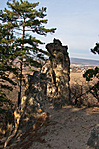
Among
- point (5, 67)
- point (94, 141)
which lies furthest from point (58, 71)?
point (94, 141)

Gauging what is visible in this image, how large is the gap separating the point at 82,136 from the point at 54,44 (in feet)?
28.5

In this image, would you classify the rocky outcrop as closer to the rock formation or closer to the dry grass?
the rock formation

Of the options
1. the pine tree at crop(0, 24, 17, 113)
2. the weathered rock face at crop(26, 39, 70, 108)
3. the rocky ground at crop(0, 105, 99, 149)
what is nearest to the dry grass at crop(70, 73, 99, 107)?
the weathered rock face at crop(26, 39, 70, 108)

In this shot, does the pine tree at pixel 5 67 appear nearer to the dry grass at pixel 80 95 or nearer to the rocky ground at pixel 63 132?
the rocky ground at pixel 63 132

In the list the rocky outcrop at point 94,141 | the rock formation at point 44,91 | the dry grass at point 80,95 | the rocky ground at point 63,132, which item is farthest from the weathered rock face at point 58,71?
the rocky outcrop at point 94,141

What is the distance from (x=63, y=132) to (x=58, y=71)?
6278 mm

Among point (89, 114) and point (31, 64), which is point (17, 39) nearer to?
point (31, 64)

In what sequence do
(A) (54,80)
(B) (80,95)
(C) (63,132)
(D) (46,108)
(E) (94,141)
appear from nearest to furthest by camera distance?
(E) (94,141) → (C) (63,132) → (D) (46,108) → (A) (54,80) → (B) (80,95)

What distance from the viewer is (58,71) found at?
1333 cm

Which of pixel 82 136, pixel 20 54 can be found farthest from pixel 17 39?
pixel 82 136

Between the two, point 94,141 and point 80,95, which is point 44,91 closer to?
point 80,95

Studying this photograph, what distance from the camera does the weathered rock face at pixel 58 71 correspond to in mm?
12609

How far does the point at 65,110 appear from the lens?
1103 centimetres

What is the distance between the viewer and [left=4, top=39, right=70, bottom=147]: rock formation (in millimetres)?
10055
